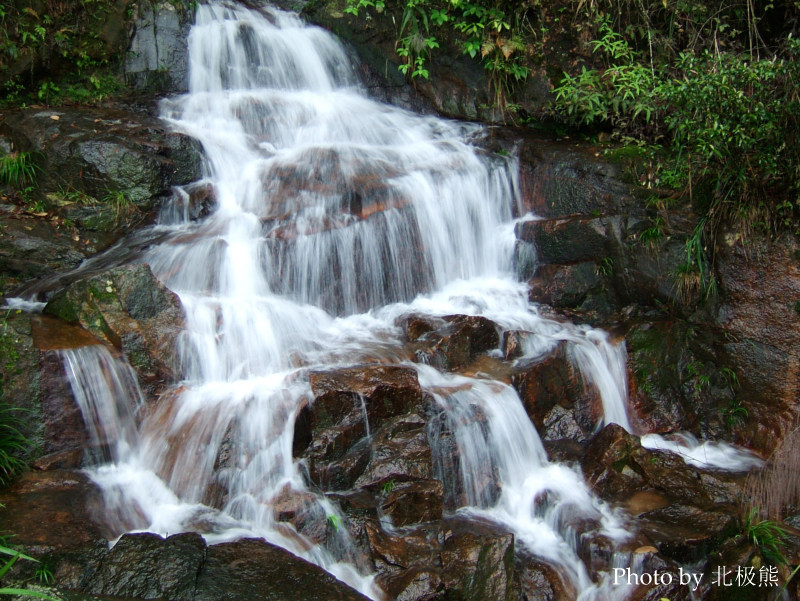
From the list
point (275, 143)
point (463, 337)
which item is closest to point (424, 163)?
point (275, 143)

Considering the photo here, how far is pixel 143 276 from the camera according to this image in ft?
19.2

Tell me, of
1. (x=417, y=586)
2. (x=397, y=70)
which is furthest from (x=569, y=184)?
(x=417, y=586)

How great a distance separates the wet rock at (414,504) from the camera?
4750 mm

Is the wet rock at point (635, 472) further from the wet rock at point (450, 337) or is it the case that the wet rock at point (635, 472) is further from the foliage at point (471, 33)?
the foliage at point (471, 33)

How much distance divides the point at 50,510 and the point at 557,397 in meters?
4.51

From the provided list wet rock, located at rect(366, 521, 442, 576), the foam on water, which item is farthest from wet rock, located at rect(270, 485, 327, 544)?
wet rock, located at rect(366, 521, 442, 576)

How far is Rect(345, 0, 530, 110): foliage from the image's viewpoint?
30.1 ft

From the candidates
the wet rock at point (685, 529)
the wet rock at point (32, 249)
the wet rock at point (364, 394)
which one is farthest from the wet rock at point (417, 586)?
the wet rock at point (32, 249)

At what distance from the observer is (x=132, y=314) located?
5688 millimetres

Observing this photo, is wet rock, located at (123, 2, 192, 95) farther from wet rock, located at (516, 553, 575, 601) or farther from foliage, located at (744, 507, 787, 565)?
foliage, located at (744, 507, 787, 565)

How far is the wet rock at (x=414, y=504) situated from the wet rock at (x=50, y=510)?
2.08 m

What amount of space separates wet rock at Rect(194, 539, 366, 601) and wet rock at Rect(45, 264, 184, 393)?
215 cm

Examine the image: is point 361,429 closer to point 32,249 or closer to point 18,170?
point 32,249

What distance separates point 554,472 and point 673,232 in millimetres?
3301
